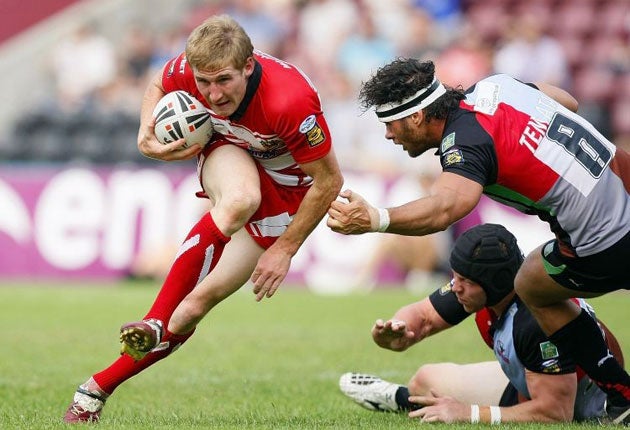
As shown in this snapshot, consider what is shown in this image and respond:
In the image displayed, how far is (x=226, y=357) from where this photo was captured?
955 cm

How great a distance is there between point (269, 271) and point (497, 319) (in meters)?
1.38

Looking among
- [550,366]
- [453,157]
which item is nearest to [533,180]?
[453,157]

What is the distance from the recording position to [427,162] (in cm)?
1647

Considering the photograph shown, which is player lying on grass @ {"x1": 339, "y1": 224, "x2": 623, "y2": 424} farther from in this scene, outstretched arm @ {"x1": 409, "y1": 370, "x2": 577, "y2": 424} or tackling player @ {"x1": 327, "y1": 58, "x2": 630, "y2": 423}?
tackling player @ {"x1": 327, "y1": 58, "x2": 630, "y2": 423}

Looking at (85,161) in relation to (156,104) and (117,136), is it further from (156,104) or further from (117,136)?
(156,104)

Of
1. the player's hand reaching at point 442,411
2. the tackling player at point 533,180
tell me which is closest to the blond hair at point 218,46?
the tackling player at point 533,180

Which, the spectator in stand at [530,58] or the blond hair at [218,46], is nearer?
the blond hair at [218,46]

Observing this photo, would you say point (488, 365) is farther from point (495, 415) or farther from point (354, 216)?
point (354, 216)

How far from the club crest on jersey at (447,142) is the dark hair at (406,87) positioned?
0.19m

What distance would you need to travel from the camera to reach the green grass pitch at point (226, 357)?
659 cm

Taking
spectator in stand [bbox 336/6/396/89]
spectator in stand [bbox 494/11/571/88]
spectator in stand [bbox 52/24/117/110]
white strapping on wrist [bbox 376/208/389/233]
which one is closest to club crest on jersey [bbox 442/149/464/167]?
white strapping on wrist [bbox 376/208/389/233]

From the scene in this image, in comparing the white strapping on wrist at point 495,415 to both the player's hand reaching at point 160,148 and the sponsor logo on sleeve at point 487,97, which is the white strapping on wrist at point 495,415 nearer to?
the sponsor logo on sleeve at point 487,97

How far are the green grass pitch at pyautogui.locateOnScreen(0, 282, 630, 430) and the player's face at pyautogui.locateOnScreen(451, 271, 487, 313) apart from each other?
752mm

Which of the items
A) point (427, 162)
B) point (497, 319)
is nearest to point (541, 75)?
point (427, 162)
